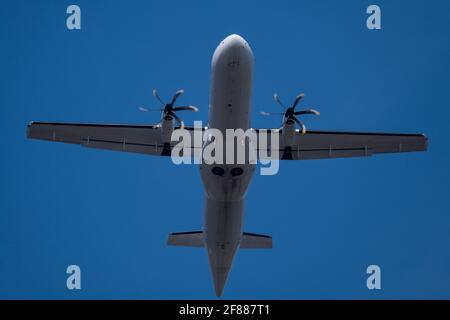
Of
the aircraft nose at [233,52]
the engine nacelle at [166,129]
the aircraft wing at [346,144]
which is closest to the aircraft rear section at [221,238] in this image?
the engine nacelle at [166,129]

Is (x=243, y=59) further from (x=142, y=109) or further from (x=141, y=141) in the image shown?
(x=141, y=141)

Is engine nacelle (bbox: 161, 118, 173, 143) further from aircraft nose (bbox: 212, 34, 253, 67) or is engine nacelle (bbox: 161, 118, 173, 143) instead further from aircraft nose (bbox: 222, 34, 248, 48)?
aircraft nose (bbox: 222, 34, 248, 48)

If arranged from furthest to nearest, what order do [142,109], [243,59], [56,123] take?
[56,123], [142,109], [243,59]

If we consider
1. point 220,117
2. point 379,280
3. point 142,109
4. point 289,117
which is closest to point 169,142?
point 142,109

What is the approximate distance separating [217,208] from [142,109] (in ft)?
15.3

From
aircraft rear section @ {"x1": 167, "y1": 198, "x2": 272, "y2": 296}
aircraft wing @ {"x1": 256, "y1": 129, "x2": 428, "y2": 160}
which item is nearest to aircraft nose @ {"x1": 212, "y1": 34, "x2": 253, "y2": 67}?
aircraft wing @ {"x1": 256, "y1": 129, "x2": 428, "y2": 160}

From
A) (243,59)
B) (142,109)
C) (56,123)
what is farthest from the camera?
(56,123)

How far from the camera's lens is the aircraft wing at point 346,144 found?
77.3ft

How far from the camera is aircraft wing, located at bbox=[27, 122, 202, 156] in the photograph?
2297 centimetres

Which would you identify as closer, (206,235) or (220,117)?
(220,117)

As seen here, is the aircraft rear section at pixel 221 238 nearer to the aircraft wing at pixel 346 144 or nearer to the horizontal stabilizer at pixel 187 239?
the horizontal stabilizer at pixel 187 239

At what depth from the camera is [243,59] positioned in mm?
19062

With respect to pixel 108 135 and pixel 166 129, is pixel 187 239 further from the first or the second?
pixel 166 129

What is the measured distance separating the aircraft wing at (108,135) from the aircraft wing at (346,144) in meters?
4.29
